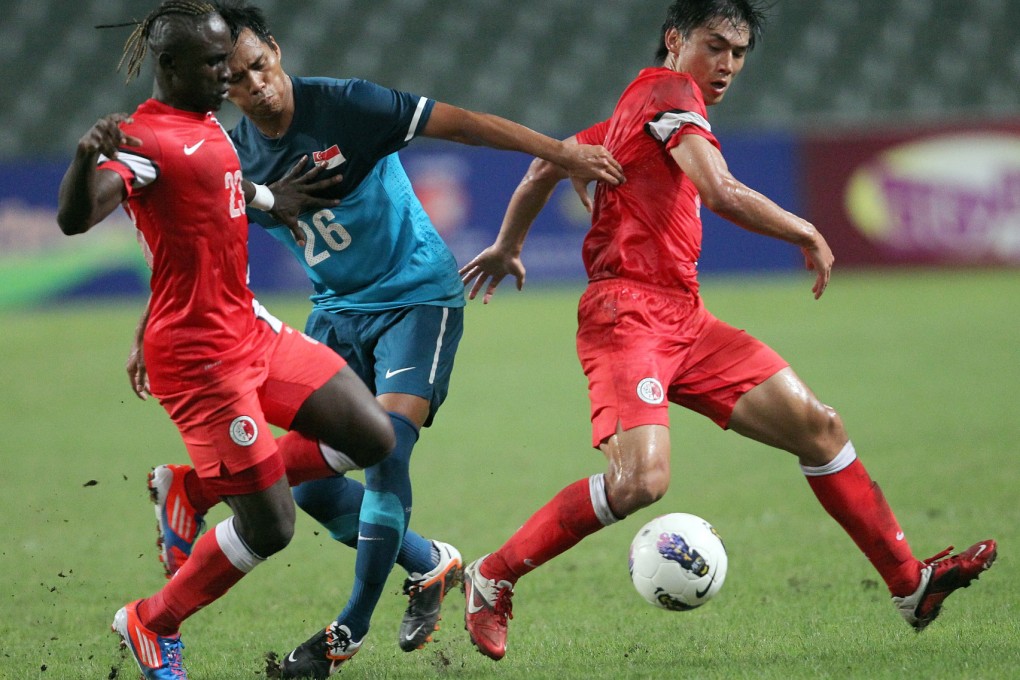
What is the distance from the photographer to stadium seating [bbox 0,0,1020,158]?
1897cm

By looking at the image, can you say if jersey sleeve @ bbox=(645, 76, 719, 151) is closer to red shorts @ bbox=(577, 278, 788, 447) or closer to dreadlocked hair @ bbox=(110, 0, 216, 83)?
red shorts @ bbox=(577, 278, 788, 447)

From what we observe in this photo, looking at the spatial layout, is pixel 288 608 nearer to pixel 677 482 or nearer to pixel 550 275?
pixel 677 482

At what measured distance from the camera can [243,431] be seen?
3.67 metres

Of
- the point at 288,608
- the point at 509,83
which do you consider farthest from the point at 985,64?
the point at 288,608

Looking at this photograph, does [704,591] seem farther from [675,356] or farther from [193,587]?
[193,587]

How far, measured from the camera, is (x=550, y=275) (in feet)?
52.4

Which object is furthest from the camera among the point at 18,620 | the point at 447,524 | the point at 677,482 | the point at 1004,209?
the point at 1004,209

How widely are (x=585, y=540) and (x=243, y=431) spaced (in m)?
2.61

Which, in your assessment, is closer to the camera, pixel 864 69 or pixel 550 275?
pixel 550 275

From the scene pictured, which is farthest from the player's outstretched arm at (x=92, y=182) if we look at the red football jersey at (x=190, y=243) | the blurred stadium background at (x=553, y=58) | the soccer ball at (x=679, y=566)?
the blurred stadium background at (x=553, y=58)

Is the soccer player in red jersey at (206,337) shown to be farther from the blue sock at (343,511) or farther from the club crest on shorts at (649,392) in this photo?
the club crest on shorts at (649,392)

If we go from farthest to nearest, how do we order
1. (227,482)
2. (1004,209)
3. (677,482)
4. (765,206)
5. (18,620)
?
(1004,209)
(677,482)
(18,620)
(765,206)
(227,482)

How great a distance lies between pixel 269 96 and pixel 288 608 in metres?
2.00

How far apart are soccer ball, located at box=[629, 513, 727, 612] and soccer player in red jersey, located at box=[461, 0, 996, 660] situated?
0.18 metres
